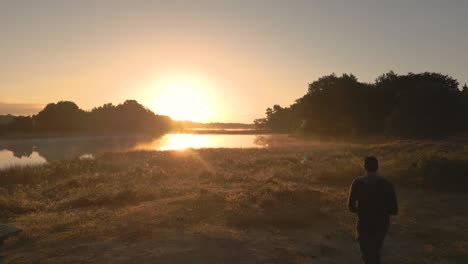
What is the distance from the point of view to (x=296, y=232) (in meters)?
11.1

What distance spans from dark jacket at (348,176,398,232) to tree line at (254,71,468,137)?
47.4m

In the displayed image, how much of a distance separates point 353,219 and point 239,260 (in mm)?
5166

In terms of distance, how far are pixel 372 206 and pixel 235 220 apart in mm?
5730

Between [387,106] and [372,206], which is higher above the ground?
[387,106]

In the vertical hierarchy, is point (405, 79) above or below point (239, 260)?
above

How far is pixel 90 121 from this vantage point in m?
113

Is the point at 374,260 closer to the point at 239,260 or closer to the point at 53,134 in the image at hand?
the point at 239,260

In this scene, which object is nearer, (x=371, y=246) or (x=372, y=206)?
(x=372, y=206)

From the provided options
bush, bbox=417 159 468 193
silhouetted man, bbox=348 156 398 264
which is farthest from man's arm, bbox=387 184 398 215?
bush, bbox=417 159 468 193

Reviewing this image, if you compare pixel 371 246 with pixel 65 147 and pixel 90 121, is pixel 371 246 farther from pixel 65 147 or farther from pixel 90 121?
pixel 90 121

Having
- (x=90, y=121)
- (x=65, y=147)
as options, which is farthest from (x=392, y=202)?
(x=90, y=121)

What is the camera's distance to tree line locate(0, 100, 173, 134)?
3654 inches

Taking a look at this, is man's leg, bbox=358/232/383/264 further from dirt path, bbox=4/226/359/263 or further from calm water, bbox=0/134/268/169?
calm water, bbox=0/134/268/169

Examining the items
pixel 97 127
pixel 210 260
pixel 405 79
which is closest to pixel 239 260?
pixel 210 260
